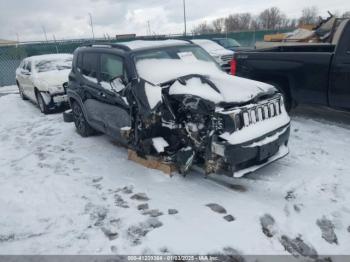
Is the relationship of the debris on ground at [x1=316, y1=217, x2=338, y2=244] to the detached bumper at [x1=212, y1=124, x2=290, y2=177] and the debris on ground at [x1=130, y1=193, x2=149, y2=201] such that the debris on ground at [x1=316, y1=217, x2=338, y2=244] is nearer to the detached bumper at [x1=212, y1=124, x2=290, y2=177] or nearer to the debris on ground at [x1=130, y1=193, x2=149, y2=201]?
the detached bumper at [x1=212, y1=124, x2=290, y2=177]

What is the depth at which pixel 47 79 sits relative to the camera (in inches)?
358

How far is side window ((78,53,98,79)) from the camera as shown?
18.9 feet

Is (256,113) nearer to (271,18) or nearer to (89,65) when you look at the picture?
(89,65)

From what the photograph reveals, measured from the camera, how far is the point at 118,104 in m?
5.03

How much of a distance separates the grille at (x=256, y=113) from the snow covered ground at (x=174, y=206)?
858 mm

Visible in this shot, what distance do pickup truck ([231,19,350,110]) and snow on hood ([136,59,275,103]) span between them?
5.93ft

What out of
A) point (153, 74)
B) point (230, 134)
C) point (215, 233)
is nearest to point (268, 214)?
point (215, 233)

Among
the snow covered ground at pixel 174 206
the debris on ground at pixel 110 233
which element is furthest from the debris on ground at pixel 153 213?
the debris on ground at pixel 110 233

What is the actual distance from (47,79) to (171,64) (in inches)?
217

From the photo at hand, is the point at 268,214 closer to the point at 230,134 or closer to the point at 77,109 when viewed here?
the point at 230,134

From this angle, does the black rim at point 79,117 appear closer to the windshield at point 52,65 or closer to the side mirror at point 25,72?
the windshield at point 52,65

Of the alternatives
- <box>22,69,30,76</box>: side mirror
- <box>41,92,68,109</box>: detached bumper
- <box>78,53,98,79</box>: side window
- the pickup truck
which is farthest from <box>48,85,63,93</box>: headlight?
the pickup truck

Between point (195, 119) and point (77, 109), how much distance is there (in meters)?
3.58

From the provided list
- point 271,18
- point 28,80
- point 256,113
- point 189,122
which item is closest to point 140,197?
point 189,122
